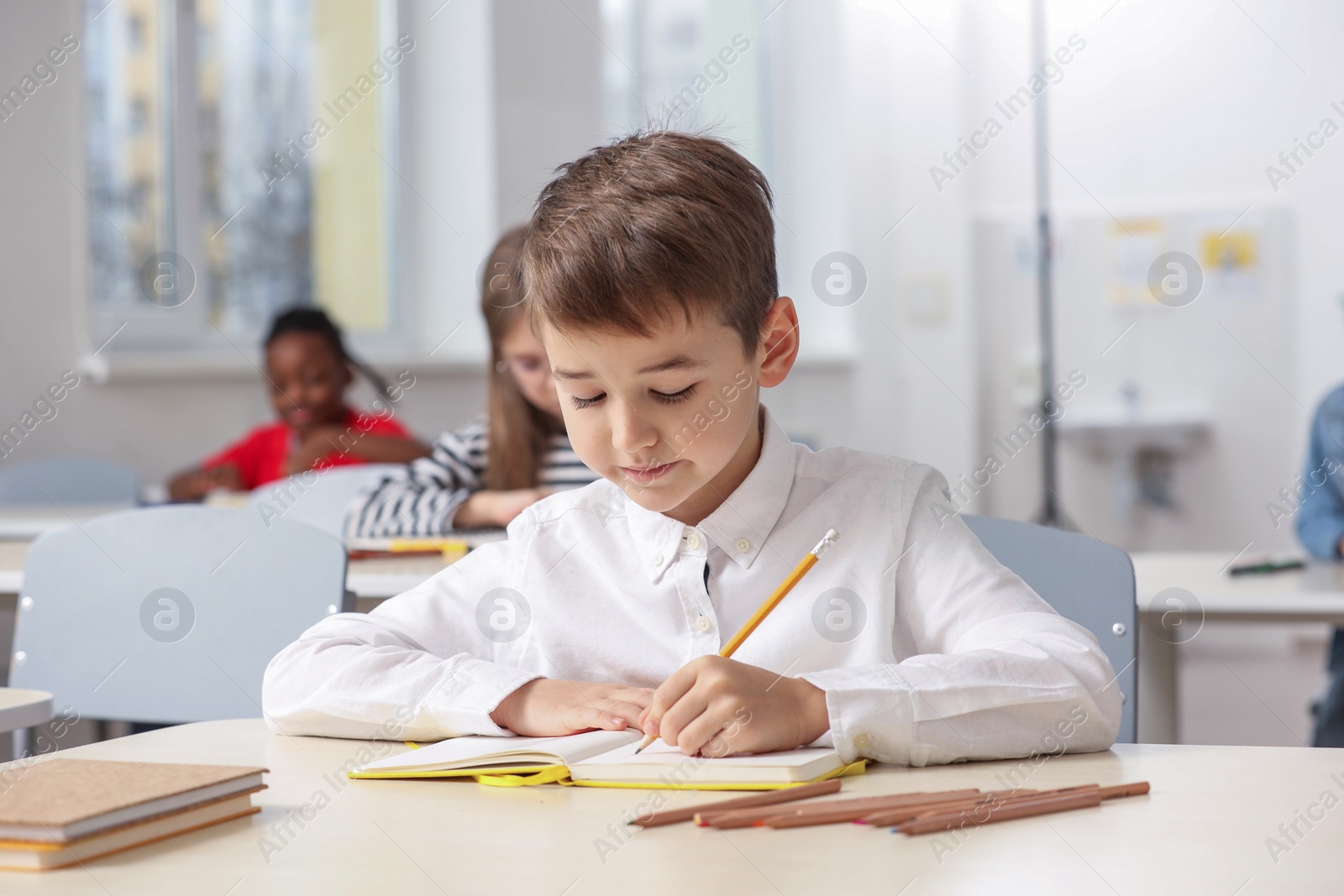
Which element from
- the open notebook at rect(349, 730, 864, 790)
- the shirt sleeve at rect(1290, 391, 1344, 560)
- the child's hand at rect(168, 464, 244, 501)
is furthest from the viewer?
the child's hand at rect(168, 464, 244, 501)

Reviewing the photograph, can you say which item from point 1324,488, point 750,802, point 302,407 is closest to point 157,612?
point 750,802

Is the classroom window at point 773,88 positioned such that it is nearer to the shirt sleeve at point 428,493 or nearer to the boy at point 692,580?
the shirt sleeve at point 428,493

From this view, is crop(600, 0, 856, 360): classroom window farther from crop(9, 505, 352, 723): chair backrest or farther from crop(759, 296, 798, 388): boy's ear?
crop(759, 296, 798, 388): boy's ear

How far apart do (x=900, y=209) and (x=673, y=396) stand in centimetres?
378

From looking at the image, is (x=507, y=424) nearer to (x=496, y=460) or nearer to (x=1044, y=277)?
(x=496, y=460)

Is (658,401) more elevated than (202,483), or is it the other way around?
(658,401)

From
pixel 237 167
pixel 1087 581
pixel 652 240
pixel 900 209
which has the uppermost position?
pixel 237 167

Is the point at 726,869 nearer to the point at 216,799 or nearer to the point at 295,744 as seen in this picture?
the point at 216,799

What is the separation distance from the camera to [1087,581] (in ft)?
4.23

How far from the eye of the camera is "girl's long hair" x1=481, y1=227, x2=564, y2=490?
93.6 inches

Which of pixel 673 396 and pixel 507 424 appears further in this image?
pixel 507 424

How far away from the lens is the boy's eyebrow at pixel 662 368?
999 millimetres

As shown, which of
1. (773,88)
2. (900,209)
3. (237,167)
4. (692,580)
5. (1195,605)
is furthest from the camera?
(773,88)

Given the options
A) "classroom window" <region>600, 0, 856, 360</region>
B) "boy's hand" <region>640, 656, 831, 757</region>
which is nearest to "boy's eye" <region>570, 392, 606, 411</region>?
"boy's hand" <region>640, 656, 831, 757</region>
